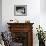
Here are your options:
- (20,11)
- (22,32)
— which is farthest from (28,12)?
(22,32)

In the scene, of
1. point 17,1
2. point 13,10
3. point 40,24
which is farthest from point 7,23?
point 40,24

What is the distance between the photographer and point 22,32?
17.8ft

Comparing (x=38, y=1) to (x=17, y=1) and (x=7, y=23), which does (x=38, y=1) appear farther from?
(x=7, y=23)

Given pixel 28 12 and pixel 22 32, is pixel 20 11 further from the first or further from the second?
pixel 22 32

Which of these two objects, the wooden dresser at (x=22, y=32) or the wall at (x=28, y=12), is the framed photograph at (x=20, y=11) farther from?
the wooden dresser at (x=22, y=32)

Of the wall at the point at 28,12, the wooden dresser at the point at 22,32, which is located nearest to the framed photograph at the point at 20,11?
the wall at the point at 28,12

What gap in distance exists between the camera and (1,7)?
5594 mm

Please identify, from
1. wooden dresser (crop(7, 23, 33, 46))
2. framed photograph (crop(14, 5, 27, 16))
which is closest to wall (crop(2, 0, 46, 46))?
framed photograph (crop(14, 5, 27, 16))

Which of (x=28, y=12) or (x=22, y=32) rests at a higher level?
(x=28, y=12)

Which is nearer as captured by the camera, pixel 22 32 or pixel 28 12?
pixel 22 32

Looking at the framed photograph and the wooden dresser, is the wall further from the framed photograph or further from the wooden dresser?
the wooden dresser

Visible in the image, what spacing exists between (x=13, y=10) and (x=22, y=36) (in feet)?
3.60

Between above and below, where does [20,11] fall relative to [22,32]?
above

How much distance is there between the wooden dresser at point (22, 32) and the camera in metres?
5.35
